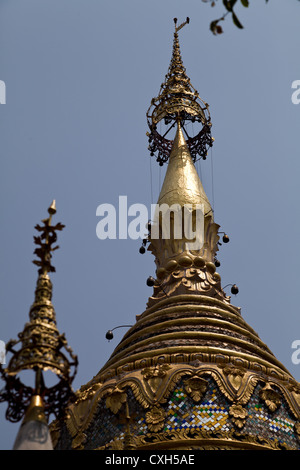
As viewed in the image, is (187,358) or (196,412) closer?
(196,412)

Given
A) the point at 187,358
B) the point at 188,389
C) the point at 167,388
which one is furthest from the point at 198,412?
the point at 187,358

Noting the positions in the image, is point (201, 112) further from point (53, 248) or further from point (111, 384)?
point (53, 248)

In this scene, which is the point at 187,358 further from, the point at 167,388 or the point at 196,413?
the point at 196,413

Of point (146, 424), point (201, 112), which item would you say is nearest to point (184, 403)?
point (146, 424)

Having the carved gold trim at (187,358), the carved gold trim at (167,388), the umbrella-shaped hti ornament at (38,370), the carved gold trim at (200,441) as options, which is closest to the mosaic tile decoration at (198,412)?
the carved gold trim at (167,388)

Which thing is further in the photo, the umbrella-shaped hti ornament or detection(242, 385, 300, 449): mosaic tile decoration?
detection(242, 385, 300, 449): mosaic tile decoration

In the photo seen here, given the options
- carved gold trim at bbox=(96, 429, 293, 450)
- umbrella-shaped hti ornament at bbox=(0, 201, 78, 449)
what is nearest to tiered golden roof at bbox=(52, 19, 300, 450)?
carved gold trim at bbox=(96, 429, 293, 450)

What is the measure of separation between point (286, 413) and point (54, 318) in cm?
552

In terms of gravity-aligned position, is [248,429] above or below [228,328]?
below

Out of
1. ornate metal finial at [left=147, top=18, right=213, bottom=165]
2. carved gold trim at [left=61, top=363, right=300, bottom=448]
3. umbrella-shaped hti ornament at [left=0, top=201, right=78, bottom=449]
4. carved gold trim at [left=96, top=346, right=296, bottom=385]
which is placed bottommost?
umbrella-shaped hti ornament at [left=0, top=201, right=78, bottom=449]

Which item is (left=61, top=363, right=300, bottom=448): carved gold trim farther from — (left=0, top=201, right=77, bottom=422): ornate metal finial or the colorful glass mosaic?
(left=0, top=201, right=77, bottom=422): ornate metal finial

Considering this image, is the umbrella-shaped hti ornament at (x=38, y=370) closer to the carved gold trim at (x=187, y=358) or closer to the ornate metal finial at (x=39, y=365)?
the ornate metal finial at (x=39, y=365)

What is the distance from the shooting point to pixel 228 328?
57.8 feet

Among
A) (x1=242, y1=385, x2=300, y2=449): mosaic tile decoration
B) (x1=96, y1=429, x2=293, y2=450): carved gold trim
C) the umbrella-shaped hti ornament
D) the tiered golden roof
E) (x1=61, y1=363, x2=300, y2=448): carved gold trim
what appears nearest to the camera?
the umbrella-shaped hti ornament
